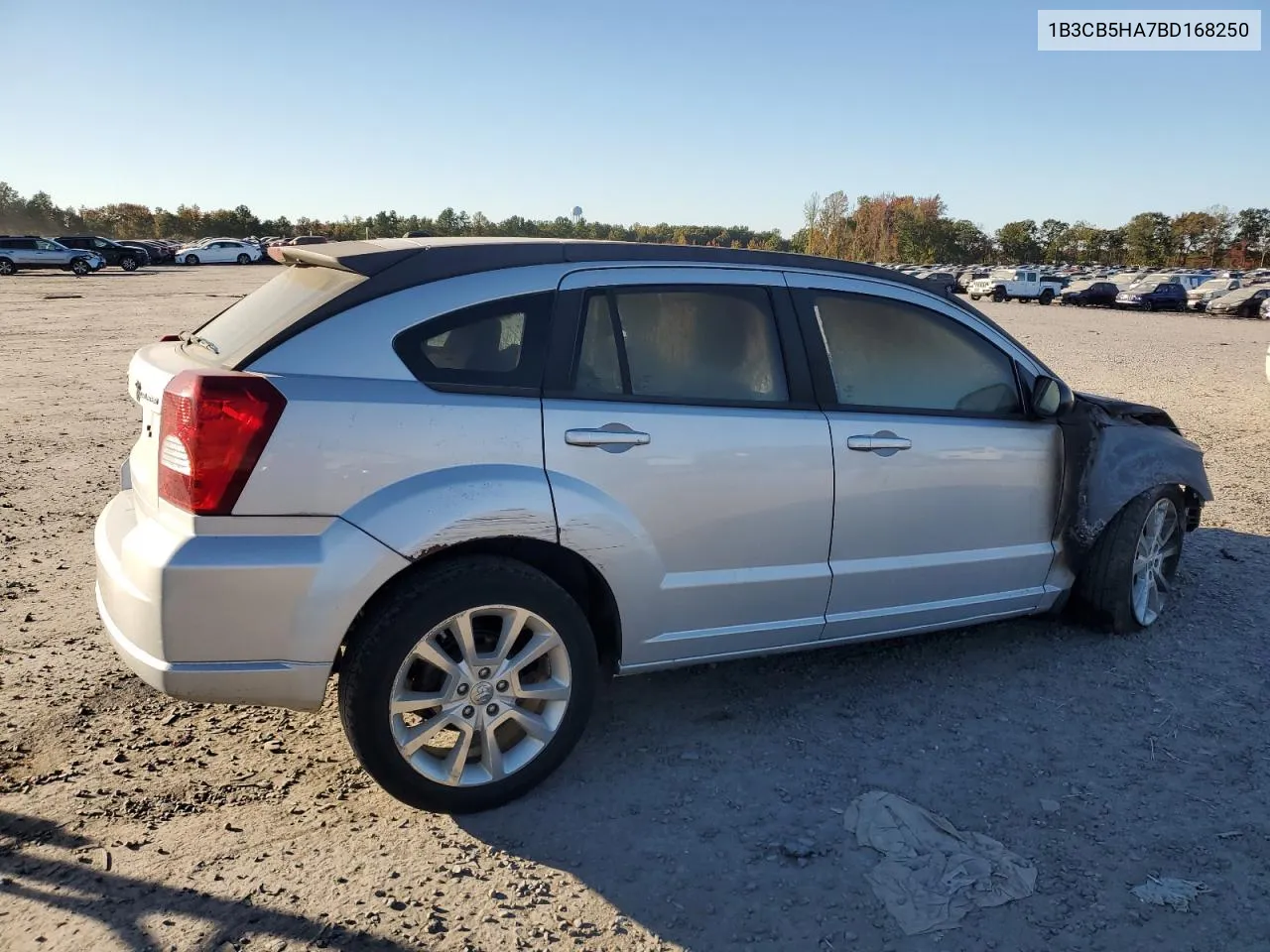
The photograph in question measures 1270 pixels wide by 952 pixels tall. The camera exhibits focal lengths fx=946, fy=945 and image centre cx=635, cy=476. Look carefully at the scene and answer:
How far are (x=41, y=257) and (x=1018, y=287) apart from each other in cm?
4500

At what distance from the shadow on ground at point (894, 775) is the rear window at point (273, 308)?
66.5 inches

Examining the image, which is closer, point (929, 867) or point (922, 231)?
point (929, 867)

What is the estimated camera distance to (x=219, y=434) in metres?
2.69

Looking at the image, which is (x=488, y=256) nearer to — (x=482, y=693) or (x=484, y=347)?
(x=484, y=347)

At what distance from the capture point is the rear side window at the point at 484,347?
9.77 ft

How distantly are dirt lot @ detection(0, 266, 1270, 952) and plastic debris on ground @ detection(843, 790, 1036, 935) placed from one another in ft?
0.19

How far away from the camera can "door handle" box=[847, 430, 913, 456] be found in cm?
363

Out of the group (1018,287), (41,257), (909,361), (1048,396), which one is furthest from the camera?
(1018,287)

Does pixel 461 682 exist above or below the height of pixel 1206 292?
below

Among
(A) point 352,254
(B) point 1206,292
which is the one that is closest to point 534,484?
(A) point 352,254

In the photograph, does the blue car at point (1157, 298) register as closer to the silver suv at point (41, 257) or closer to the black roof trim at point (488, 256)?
the black roof trim at point (488, 256)

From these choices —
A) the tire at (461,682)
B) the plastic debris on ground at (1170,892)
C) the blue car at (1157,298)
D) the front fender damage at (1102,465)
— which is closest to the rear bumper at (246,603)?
the tire at (461,682)

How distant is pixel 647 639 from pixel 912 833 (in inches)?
42.3

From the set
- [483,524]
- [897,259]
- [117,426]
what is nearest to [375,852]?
[483,524]
